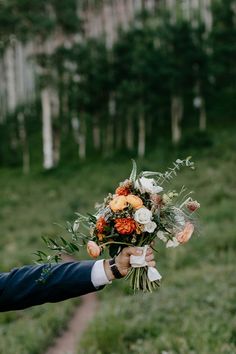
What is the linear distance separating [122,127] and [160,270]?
26133 mm

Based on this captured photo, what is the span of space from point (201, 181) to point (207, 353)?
17.7 m

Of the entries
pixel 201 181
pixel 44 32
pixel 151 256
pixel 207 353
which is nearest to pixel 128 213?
pixel 151 256

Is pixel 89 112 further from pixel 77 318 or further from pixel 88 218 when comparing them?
pixel 88 218

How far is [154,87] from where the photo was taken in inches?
1433

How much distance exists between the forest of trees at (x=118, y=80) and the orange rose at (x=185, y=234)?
29631mm

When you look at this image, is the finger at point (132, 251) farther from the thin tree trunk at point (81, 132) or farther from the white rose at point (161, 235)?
the thin tree trunk at point (81, 132)

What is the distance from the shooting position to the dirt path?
9289mm

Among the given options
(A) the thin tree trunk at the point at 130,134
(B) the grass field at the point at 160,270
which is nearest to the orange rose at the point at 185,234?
(B) the grass field at the point at 160,270

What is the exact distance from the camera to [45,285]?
148 inches

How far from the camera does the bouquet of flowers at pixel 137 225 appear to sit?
3773mm

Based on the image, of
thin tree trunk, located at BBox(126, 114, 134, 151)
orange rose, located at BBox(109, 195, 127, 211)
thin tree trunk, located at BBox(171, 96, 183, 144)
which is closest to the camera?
orange rose, located at BBox(109, 195, 127, 211)

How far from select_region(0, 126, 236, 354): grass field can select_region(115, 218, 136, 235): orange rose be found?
5.00 ft

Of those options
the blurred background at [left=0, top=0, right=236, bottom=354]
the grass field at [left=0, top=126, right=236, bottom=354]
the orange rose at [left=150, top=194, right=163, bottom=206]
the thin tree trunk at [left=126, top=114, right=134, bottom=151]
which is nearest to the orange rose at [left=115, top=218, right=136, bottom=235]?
the orange rose at [left=150, top=194, right=163, bottom=206]

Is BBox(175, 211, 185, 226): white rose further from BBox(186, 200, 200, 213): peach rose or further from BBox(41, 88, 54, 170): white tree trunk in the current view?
BBox(41, 88, 54, 170): white tree trunk
